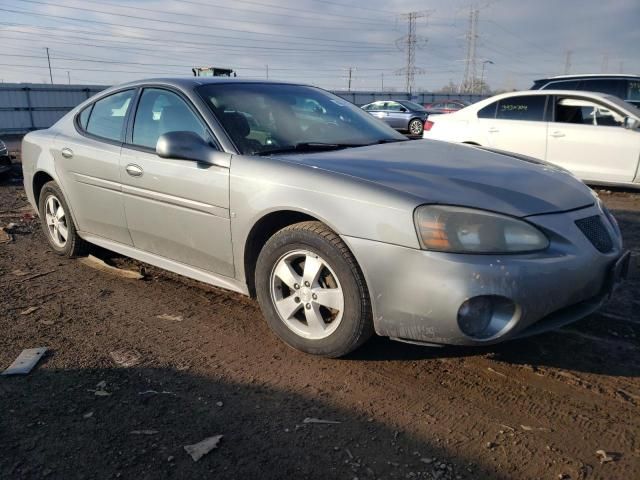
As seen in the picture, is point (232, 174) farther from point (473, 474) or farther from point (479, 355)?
point (473, 474)

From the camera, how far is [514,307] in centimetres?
254

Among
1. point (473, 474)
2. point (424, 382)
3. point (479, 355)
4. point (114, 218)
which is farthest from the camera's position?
point (114, 218)

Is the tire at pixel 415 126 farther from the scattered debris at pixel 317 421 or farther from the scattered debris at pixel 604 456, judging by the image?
the scattered debris at pixel 604 456

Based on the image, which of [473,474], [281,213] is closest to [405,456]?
[473,474]

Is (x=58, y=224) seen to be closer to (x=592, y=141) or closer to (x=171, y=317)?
(x=171, y=317)

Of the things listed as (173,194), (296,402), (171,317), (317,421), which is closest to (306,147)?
(173,194)

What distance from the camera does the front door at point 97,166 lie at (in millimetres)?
4051

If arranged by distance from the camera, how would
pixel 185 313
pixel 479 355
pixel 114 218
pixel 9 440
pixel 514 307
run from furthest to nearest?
pixel 114 218, pixel 185 313, pixel 479 355, pixel 514 307, pixel 9 440

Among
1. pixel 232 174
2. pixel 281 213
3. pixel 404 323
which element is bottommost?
pixel 404 323

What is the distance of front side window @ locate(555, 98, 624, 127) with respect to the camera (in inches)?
297

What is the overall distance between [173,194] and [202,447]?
68.5 inches

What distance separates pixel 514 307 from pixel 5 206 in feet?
24.0

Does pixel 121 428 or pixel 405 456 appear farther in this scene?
pixel 121 428

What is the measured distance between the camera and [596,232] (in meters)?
2.88
